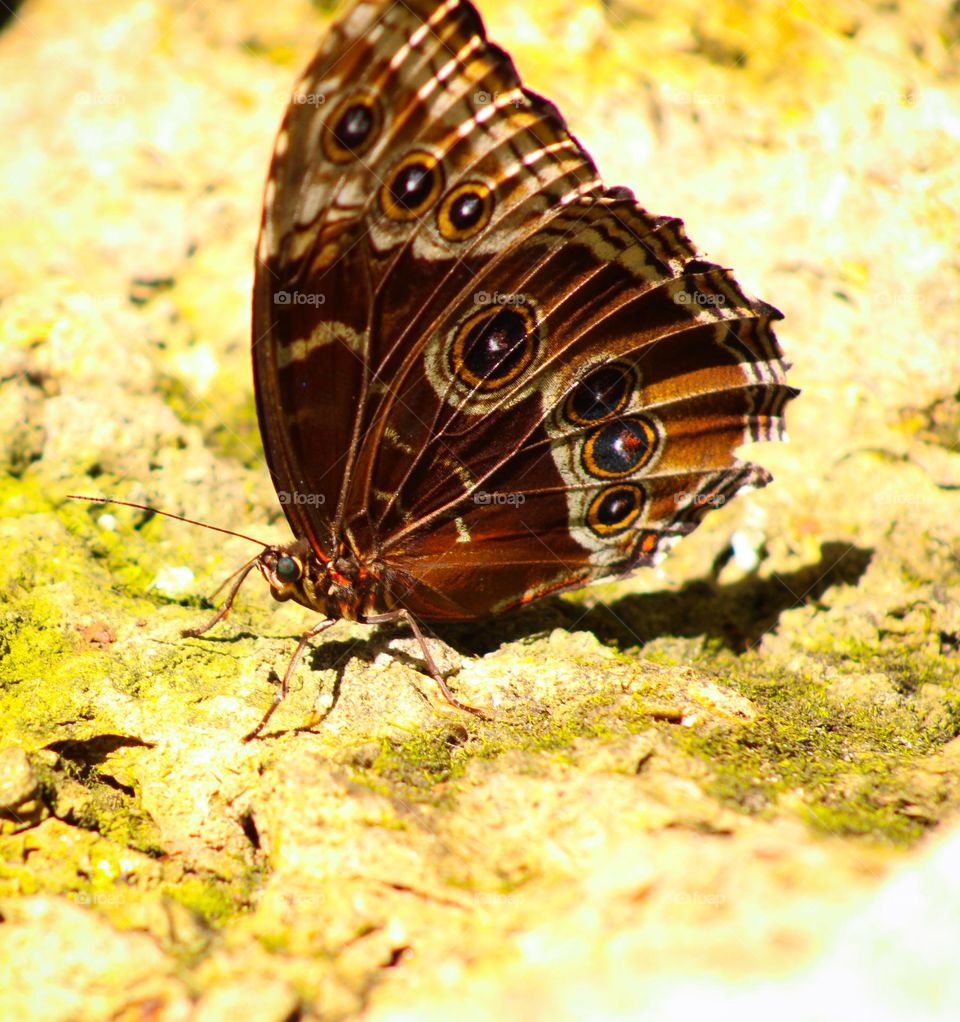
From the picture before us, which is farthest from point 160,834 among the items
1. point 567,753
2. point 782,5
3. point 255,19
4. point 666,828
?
point 782,5

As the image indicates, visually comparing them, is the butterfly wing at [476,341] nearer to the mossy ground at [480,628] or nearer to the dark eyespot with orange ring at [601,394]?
the dark eyespot with orange ring at [601,394]

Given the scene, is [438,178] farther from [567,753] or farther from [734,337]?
[567,753]

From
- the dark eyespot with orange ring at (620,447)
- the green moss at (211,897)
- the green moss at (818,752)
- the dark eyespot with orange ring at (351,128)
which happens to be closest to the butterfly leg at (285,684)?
the green moss at (211,897)

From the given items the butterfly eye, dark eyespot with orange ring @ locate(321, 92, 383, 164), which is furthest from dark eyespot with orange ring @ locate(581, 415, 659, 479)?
dark eyespot with orange ring @ locate(321, 92, 383, 164)

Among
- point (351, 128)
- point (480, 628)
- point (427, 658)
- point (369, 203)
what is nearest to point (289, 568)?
point (427, 658)

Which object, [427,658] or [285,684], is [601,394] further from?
[285,684]

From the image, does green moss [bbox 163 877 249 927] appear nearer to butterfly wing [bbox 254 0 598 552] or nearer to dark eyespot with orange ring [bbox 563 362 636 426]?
butterfly wing [bbox 254 0 598 552]
